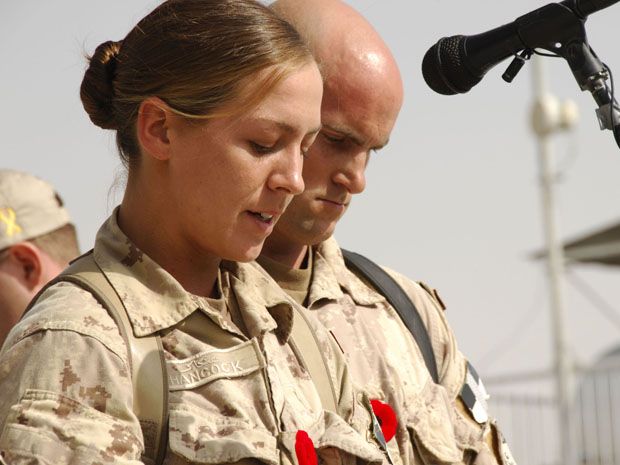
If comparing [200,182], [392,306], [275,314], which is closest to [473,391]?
[392,306]

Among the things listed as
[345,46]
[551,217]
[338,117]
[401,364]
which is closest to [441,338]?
[401,364]

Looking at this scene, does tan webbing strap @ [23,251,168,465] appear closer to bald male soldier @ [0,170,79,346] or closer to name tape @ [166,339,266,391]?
name tape @ [166,339,266,391]

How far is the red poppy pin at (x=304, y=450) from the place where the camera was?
273cm

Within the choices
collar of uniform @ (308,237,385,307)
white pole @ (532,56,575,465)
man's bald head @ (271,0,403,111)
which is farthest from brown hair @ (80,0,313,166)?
white pole @ (532,56,575,465)

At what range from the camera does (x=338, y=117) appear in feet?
11.7

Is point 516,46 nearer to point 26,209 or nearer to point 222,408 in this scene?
point 222,408

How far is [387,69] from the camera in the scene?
12.2 ft

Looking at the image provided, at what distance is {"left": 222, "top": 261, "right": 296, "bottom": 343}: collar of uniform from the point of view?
2887 mm

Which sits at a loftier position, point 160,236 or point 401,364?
point 160,236

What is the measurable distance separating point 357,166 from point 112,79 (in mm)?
858

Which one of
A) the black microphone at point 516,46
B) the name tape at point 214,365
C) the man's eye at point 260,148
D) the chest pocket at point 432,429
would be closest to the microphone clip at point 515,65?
the black microphone at point 516,46

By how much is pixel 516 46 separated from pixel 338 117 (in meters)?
0.79

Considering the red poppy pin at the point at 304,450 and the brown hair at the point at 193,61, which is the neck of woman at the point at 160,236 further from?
the red poppy pin at the point at 304,450

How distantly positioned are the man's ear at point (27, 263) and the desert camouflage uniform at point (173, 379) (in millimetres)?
1353
